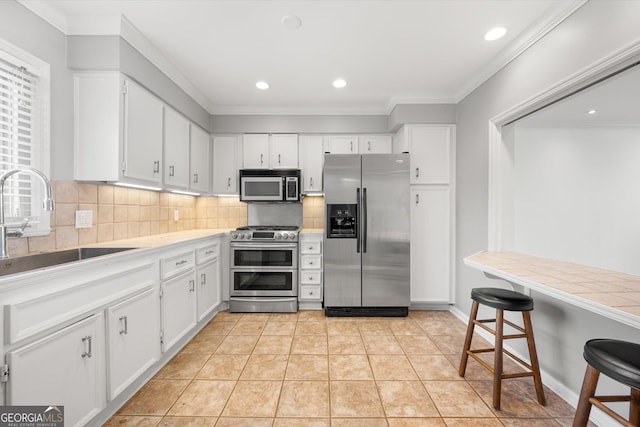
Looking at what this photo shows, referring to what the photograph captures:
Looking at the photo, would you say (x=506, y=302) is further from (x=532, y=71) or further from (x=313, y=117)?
(x=313, y=117)

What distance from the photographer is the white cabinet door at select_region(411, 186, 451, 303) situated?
3.27 m

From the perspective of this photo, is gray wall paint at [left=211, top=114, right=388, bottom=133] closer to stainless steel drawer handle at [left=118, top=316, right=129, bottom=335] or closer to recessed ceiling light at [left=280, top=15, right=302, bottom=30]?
recessed ceiling light at [left=280, top=15, right=302, bottom=30]

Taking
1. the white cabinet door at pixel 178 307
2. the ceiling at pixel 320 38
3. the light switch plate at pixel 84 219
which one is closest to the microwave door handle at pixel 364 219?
the ceiling at pixel 320 38

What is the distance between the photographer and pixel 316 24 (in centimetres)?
200

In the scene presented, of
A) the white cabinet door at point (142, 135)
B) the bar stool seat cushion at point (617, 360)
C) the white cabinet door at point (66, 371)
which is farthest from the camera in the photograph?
the white cabinet door at point (142, 135)

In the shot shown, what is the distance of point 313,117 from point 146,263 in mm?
2662

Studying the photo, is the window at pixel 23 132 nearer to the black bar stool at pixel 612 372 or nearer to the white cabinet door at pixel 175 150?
the white cabinet door at pixel 175 150

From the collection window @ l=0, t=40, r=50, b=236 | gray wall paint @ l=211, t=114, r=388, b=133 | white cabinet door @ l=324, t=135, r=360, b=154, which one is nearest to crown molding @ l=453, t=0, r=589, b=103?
gray wall paint @ l=211, t=114, r=388, b=133

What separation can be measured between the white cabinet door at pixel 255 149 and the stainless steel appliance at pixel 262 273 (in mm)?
1018

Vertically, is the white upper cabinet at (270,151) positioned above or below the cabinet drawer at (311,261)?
above

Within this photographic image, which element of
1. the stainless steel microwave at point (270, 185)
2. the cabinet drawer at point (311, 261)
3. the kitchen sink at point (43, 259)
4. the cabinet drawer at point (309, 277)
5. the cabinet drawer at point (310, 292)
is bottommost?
the cabinet drawer at point (310, 292)

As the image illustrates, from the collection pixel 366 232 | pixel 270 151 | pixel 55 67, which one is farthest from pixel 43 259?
pixel 366 232

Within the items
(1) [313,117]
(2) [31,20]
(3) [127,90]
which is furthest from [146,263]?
(1) [313,117]

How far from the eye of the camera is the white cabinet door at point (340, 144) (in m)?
3.69
